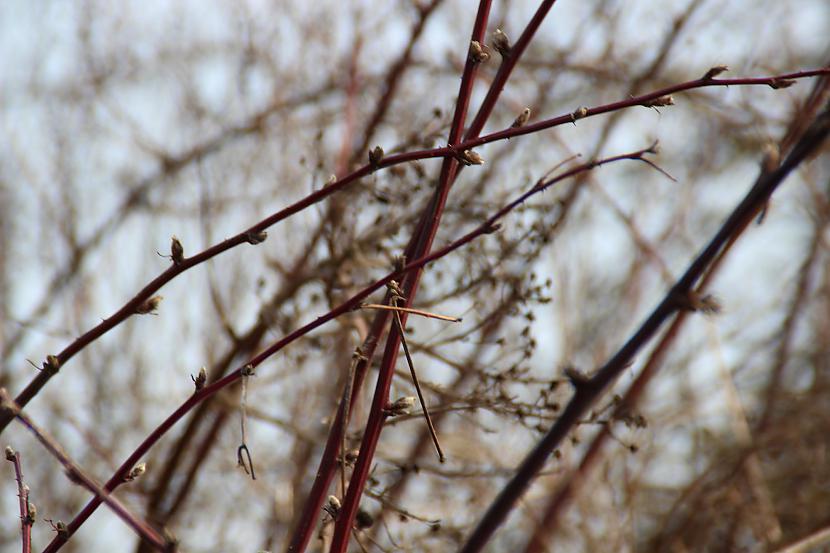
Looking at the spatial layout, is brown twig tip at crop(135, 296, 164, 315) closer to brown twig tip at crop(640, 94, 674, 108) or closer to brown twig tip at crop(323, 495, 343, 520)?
brown twig tip at crop(323, 495, 343, 520)

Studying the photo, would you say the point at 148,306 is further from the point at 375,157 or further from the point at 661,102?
the point at 661,102

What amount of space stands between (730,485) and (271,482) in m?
1.82

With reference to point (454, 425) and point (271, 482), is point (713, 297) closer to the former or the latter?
point (271, 482)

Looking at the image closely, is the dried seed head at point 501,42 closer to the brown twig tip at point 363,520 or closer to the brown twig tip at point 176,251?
the brown twig tip at point 176,251

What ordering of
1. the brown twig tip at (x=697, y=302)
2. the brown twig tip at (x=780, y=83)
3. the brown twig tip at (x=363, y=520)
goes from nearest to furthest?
1. the brown twig tip at (x=697, y=302)
2. the brown twig tip at (x=780, y=83)
3. the brown twig tip at (x=363, y=520)

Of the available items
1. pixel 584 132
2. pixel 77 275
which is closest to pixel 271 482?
pixel 77 275

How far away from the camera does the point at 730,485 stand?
3.21 m

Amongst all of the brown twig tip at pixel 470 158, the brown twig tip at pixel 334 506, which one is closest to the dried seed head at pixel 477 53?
the brown twig tip at pixel 470 158

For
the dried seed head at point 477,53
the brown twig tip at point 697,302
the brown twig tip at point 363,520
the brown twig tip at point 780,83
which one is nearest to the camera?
the brown twig tip at point 697,302

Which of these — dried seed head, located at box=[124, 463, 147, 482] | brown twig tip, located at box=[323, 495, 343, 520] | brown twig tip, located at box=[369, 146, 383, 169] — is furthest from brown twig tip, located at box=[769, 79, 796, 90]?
dried seed head, located at box=[124, 463, 147, 482]

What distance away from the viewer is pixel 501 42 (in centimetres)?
140

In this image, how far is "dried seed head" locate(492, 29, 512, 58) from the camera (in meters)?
1.38

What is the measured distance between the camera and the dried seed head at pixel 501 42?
1385mm

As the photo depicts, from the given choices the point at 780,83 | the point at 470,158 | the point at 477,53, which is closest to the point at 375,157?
the point at 470,158
